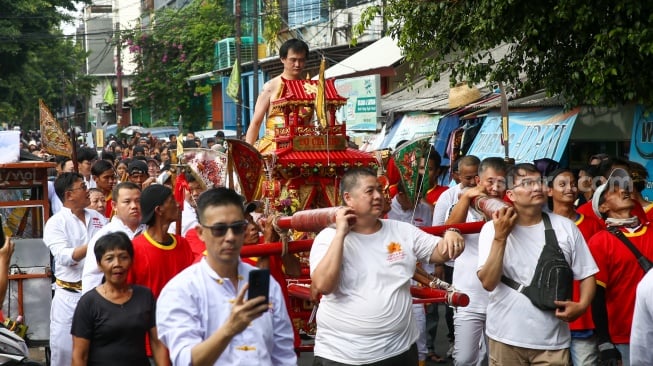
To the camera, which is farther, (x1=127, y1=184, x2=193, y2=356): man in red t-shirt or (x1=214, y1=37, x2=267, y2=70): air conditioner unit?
(x1=214, y1=37, x2=267, y2=70): air conditioner unit

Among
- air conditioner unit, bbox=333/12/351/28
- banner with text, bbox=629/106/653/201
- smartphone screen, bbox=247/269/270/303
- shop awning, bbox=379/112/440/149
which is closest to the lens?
smartphone screen, bbox=247/269/270/303

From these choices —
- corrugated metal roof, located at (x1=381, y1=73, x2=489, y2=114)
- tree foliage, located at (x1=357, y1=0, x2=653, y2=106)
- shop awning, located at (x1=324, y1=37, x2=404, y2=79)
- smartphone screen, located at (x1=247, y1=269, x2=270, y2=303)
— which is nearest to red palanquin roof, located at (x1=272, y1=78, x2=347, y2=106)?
tree foliage, located at (x1=357, y1=0, x2=653, y2=106)

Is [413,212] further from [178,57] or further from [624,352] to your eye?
[178,57]

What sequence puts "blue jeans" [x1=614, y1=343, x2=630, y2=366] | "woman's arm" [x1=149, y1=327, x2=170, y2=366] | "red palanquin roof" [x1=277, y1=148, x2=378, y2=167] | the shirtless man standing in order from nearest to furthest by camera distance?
1. "woman's arm" [x1=149, y1=327, x2=170, y2=366]
2. "blue jeans" [x1=614, y1=343, x2=630, y2=366]
3. "red palanquin roof" [x1=277, y1=148, x2=378, y2=167]
4. the shirtless man standing

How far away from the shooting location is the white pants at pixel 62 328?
8.02 m

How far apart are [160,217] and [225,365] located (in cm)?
238

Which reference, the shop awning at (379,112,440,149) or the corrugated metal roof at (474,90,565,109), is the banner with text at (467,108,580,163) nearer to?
the corrugated metal roof at (474,90,565,109)

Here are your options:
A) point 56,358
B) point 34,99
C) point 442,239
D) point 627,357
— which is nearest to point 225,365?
point 442,239

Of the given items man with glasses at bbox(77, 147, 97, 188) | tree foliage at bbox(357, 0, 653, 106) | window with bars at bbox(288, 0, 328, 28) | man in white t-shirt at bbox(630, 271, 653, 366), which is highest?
window with bars at bbox(288, 0, 328, 28)

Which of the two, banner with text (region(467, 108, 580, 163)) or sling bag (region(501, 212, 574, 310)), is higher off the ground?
banner with text (region(467, 108, 580, 163))

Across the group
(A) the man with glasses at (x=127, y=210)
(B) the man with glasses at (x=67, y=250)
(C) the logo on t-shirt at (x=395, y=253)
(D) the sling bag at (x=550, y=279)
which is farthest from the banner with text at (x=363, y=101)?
(C) the logo on t-shirt at (x=395, y=253)

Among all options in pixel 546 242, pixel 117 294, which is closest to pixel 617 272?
pixel 546 242

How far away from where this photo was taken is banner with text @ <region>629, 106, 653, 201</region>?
41.9ft

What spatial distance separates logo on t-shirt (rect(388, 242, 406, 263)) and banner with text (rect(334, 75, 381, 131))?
13.9m
